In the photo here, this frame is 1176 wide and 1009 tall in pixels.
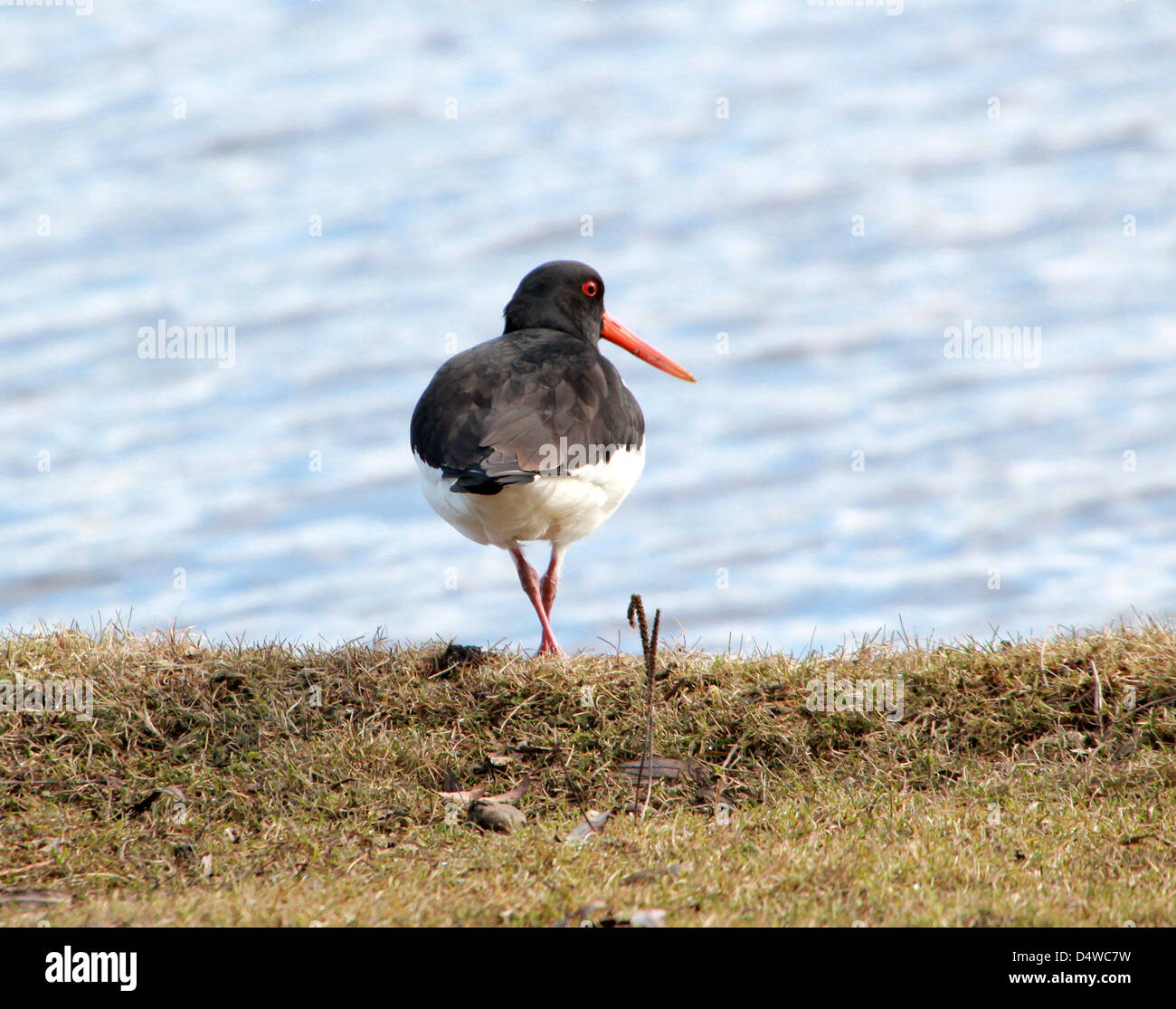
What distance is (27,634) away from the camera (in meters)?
5.90

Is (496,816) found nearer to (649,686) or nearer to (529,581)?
(649,686)

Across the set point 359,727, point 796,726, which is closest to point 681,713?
point 796,726

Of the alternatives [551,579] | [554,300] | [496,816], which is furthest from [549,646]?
[554,300]

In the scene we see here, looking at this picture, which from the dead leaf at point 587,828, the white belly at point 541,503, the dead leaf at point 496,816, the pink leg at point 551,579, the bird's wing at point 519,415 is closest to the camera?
the dead leaf at point 587,828

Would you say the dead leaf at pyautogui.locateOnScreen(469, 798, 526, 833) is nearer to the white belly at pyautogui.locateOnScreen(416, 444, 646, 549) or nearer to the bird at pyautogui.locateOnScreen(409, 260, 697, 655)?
the bird at pyautogui.locateOnScreen(409, 260, 697, 655)

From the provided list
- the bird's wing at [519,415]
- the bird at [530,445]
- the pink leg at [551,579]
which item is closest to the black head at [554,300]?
the bird at [530,445]

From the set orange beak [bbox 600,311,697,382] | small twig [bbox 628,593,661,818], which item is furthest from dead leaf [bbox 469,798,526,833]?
orange beak [bbox 600,311,697,382]

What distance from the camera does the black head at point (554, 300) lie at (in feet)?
23.6

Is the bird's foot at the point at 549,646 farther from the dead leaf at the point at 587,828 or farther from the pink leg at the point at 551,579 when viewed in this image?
the dead leaf at the point at 587,828

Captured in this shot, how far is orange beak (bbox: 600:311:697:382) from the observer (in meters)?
7.77

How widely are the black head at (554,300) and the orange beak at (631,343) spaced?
383 millimetres

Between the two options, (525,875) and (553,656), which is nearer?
(525,875)
